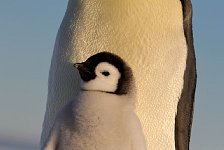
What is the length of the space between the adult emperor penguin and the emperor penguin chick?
1.48ft

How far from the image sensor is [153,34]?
13.1 ft

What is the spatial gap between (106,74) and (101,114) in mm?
180

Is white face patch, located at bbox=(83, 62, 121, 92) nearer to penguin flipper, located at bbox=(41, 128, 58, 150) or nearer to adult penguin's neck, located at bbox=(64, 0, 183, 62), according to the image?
penguin flipper, located at bbox=(41, 128, 58, 150)

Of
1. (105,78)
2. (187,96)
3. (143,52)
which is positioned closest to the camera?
(105,78)

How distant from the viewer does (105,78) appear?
3.30m

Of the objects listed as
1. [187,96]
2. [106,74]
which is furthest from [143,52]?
[106,74]

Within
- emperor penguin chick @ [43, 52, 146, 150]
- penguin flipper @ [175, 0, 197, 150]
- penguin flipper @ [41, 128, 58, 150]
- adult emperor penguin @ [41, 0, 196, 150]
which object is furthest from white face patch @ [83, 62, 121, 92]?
penguin flipper @ [175, 0, 197, 150]

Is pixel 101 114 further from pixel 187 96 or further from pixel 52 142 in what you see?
pixel 187 96

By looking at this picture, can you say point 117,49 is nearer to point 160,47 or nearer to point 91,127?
point 160,47

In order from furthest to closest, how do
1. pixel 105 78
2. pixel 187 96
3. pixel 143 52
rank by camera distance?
pixel 187 96
pixel 143 52
pixel 105 78

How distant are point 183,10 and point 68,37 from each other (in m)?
0.65

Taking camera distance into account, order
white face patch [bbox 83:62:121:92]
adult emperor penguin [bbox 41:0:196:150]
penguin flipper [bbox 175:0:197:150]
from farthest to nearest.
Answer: penguin flipper [bbox 175:0:197:150] → adult emperor penguin [bbox 41:0:196:150] → white face patch [bbox 83:62:121:92]

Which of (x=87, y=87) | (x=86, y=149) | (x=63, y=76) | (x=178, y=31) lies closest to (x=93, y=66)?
(x=87, y=87)

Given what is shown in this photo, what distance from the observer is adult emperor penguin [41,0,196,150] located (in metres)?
3.88
